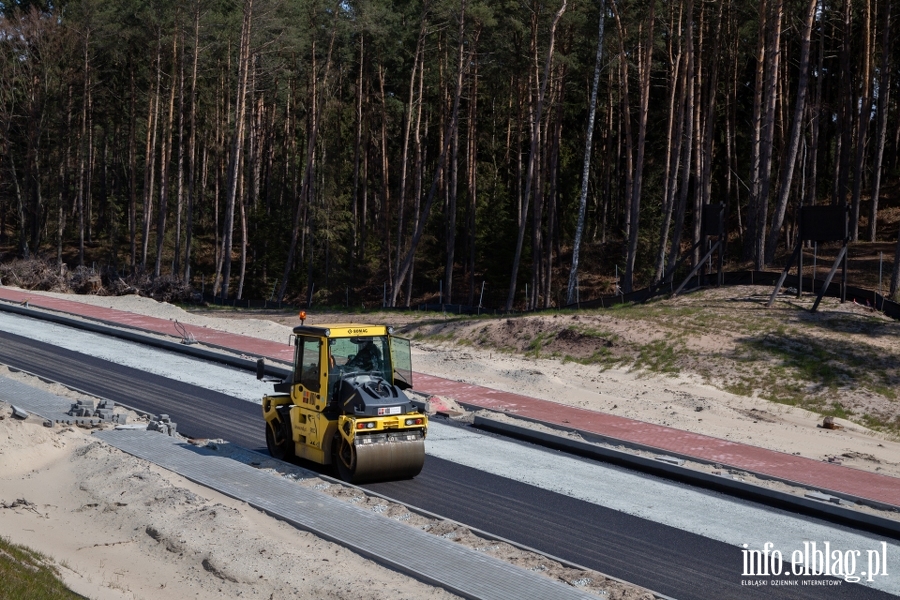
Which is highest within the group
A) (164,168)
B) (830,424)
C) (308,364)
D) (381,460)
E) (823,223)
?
(164,168)

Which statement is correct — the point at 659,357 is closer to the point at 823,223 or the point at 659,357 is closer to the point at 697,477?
the point at 823,223

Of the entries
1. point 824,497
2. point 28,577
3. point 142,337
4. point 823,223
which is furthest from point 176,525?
point 823,223

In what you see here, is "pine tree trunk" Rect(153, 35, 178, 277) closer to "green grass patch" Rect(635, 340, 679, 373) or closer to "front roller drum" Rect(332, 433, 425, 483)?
"green grass patch" Rect(635, 340, 679, 373)

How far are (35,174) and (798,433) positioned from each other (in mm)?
57543

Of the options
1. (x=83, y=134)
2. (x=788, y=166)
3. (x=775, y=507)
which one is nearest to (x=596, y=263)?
(x=788, y=166)

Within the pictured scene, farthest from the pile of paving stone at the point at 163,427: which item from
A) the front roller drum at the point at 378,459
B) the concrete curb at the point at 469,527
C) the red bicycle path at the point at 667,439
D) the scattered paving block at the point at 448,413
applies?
the red bicycle path at the point at 667,439

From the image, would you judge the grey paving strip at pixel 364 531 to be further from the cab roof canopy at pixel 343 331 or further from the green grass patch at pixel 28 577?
the green grass patch at pixel 28 577

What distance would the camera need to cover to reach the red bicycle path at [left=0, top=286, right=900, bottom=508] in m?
14.1

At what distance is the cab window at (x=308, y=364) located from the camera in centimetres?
1313

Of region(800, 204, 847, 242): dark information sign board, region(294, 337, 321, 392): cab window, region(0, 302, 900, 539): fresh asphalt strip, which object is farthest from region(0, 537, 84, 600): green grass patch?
region(800, 204, 847, 242): dark information sign board

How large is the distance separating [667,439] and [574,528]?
20.5ft

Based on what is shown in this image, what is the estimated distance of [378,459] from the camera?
12.6 m

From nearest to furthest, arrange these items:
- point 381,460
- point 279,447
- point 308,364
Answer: point 381,460, point 308,364, point 279,447

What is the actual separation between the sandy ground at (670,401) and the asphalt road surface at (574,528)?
6274mm
